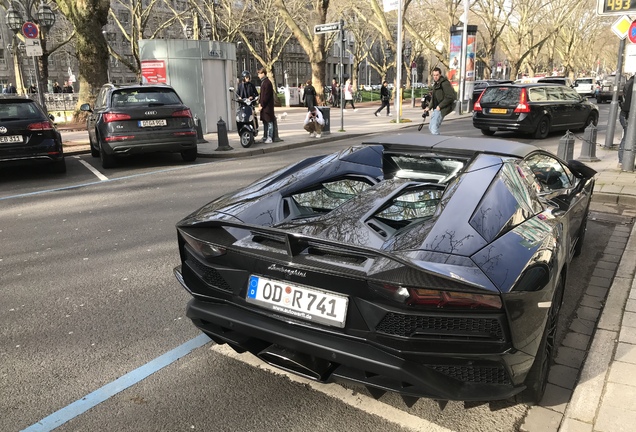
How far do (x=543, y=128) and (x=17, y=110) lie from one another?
14.2 m

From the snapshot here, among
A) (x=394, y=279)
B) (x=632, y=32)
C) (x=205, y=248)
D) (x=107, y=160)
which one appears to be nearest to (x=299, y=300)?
(x=394, y=279)

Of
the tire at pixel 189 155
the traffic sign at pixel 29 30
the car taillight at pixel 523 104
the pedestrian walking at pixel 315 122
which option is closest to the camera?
the tire at pixel 189 155

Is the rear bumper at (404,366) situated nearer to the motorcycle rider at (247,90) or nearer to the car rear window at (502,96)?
the motorcycle rider at (247,90)

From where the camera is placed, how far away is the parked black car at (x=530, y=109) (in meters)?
15.8

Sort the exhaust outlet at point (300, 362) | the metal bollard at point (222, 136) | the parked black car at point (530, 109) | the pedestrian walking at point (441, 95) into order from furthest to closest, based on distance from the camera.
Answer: the parked black car at point (530, 109), the metal bollard at point (222, 136), the pedestrian walking at point (441, 95), the exhaust outlet at point (300, 362)

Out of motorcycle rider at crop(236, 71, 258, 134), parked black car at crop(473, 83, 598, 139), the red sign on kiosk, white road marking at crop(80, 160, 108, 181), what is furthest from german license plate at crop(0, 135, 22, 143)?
parked black car at crop(473, 83, 598, 139)

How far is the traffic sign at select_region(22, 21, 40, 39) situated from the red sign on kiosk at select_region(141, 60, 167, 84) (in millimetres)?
3175

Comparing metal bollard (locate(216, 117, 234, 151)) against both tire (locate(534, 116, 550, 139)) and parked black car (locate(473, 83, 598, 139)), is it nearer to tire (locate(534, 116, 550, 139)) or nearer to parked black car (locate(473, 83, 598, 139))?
parked black car (locate(473, 83, 598, 139))

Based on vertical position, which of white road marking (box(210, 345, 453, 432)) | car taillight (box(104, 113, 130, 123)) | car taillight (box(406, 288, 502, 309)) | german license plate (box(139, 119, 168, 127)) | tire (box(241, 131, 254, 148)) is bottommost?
white road marking (box(210, 345, 453, 432))

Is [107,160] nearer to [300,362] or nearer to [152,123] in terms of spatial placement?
[152,123]

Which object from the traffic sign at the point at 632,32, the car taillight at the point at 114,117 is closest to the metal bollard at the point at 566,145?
the traffic sign at the point at 632,32

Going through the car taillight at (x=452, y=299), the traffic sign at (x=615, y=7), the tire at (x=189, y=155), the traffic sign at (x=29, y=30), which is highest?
the traffic sign at (x=29, y=30)

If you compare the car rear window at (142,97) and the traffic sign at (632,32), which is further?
the car rear window at (142,97)

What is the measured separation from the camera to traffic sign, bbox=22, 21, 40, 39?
1352 cm
